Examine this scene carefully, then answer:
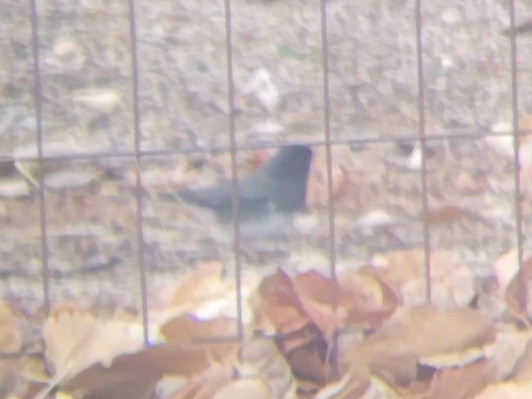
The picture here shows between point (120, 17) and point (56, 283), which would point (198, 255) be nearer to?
point (56, 283)

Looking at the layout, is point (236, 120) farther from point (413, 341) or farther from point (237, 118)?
point (413, 341)

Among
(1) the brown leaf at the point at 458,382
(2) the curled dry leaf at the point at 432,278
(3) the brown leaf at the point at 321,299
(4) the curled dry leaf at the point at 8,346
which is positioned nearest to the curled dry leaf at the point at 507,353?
(1) the brown leaf at the point at 458,382

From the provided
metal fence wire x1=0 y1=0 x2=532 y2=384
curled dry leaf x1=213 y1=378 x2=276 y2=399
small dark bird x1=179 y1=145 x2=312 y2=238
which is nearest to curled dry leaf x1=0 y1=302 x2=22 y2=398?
metal fence wire x1=0 y1=0 x2=532 y2=384

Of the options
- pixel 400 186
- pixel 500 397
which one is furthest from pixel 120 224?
pixel 500 397

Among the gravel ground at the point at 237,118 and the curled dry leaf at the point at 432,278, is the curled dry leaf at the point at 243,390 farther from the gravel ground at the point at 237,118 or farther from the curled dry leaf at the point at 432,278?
the gravel ground at the point at 237,118

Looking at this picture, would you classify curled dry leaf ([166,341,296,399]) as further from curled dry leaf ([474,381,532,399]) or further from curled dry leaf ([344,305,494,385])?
curled dry leaf ([474,381,532,399])

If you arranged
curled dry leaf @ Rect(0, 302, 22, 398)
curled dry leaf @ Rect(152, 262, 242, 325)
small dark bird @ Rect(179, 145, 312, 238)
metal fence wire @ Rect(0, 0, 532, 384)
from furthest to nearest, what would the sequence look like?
small dark bird @ Rect(179, 145, 312, 238), metal fence wire @ Rect(0, 0, 532, 384), curled dry leaf @ Rect(152, 262, 242, 325), curled dry leaf @ Rect(0, 302, 22, 398)

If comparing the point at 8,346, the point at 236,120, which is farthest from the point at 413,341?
the point at 236,120
